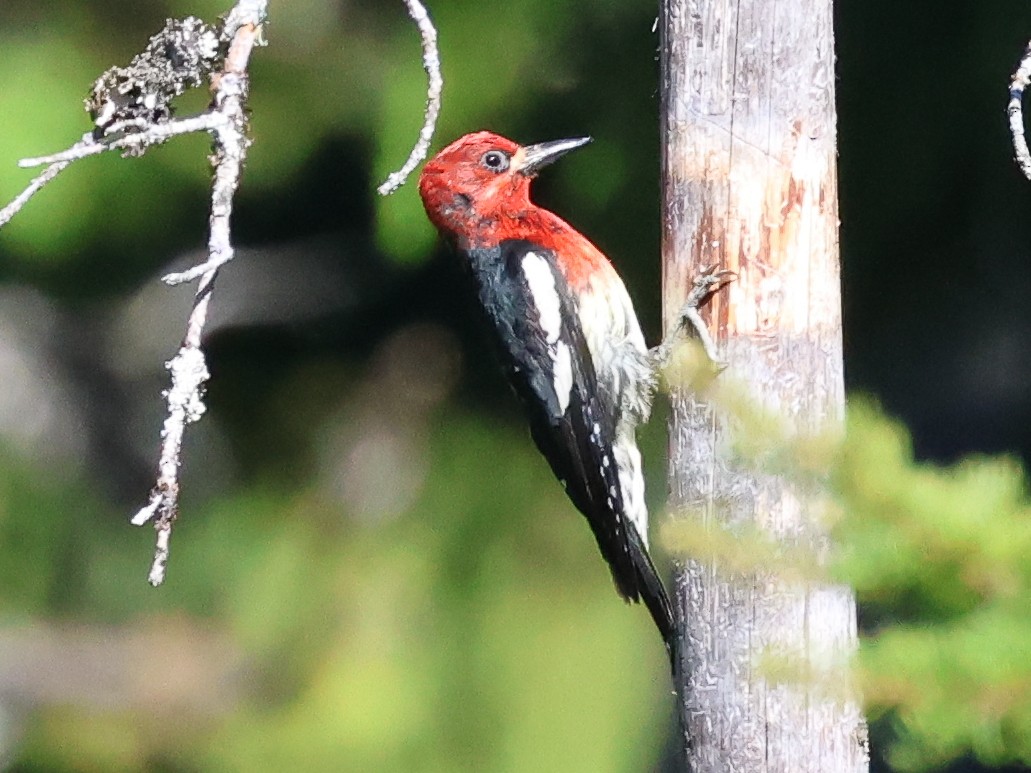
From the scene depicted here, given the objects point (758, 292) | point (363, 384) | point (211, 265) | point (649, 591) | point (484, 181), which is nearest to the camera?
point (211, 265)

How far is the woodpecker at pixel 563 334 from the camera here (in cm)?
336

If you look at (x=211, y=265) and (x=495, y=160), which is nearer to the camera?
(x=211, y=265)

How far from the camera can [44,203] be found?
3.87 meters

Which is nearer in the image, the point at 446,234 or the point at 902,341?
the point at 446,234

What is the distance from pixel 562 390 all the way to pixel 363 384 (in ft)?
4.04

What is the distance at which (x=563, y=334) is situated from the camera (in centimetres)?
346

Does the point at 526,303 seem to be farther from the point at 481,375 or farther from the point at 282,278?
the point at 282,278

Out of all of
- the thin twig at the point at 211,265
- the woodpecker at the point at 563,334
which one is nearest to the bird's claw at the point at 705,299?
the woodpecker at the point at 563,334

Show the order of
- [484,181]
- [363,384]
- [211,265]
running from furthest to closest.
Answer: [363,384], [484,181], [211,265]

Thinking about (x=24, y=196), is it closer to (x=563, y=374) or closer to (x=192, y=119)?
(x=192, y=119)

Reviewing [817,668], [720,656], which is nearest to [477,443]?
[720,656]

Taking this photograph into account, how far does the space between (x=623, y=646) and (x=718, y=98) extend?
2.32 meters

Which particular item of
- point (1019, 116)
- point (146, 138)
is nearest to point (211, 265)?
point (146, 138)

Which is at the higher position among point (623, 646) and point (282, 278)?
point (282, 278)
